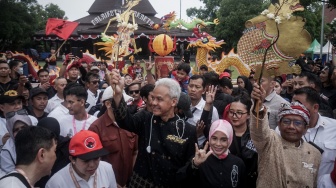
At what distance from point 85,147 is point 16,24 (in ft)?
95.9

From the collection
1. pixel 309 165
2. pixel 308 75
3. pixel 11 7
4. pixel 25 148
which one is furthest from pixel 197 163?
pixel 11 7

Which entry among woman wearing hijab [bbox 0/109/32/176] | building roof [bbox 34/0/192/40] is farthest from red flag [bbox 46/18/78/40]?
building roof [bbox 34/0/192/40]

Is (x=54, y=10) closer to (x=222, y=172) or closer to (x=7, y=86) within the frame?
(x=7, y=86)

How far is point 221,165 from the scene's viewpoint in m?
3.23

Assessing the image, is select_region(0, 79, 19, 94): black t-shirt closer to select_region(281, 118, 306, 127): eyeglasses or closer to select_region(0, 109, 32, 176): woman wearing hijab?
select_region(0, 109, 32, 176): woman wearing hijab

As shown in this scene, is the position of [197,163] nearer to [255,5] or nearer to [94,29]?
[94,29]

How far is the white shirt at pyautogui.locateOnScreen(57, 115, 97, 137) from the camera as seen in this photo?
4.09 m

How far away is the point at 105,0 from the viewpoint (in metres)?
41.0

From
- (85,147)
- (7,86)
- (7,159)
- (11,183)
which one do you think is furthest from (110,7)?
(11,183)

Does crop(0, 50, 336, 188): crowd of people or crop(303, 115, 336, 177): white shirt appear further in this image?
crop(303, 115, 336, 177): white shirt

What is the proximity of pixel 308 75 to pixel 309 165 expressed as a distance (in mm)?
2431

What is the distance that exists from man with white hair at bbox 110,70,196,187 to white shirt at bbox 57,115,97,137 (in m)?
1.03

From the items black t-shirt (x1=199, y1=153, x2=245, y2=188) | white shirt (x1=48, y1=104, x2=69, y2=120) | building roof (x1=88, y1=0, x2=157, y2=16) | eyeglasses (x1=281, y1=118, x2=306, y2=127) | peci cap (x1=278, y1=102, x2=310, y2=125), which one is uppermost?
building roof (x1=88, y1=0, x2=157, y2=16)

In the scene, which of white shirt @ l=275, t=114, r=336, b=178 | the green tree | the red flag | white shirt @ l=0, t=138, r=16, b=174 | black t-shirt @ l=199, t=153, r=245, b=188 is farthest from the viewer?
the green tree
